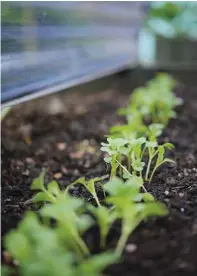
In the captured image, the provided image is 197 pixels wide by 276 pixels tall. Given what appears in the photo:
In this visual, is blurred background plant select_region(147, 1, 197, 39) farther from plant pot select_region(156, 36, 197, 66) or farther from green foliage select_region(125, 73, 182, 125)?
green foliage select_region(125, 73, 182, 125)

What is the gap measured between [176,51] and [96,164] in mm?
2992

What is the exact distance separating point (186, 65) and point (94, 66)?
132 centimetres

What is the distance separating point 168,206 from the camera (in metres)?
1.06

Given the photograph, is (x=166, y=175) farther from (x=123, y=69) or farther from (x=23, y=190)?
(x=123, y=69)

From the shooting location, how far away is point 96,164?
1.79 m

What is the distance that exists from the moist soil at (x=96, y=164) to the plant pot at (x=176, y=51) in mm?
989

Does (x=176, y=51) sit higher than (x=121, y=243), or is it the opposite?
(x=121, y=243)

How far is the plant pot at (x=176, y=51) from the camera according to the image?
4445 millimetres

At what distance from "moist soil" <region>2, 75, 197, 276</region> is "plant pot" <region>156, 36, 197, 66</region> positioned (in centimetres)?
99

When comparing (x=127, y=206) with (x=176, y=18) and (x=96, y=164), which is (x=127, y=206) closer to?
(x=96, y=164)

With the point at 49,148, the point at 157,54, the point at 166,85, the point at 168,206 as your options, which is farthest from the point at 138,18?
the point at 168,206

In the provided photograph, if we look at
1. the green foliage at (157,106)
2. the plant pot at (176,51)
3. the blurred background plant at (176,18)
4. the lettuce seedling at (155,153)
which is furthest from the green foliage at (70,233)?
the blurred background plant at (176,18)

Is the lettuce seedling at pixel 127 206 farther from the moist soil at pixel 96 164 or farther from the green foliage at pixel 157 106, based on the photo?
the green foliage at pixel 157 106

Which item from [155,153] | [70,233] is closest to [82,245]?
[70,233]
